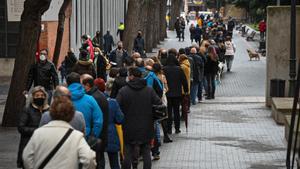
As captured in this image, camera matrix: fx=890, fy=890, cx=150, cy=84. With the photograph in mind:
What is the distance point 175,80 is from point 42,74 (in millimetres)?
2608

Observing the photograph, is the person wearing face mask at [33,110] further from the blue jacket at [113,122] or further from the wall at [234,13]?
the wall at [234,13]

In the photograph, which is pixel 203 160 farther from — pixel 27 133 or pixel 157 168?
pixel 27 133

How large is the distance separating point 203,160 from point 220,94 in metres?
13.8

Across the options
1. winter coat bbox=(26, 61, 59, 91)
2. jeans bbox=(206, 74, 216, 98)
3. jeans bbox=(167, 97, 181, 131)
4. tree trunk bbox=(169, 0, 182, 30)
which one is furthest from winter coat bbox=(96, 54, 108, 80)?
tree trunk bbox=(169, 0, 182, 30)

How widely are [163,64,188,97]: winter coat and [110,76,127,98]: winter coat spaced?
3.45 m

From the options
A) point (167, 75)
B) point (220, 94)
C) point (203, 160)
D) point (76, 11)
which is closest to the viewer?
point (203, 160)

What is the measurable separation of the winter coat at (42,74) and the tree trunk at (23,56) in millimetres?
1205

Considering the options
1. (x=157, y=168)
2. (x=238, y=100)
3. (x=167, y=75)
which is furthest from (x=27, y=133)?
(x=238, y=100)

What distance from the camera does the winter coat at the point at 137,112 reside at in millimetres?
12117

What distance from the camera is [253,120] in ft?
68.9

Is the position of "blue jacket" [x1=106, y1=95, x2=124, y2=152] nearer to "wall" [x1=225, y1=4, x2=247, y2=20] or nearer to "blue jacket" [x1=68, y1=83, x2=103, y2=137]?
"blue jacket" [x1=68, y1=83, x2=103, y2=137]

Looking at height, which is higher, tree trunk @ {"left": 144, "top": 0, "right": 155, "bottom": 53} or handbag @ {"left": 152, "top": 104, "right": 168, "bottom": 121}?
tree trunk @ {"left": 144, "top": 0, "right": 155, "bottom": 53}

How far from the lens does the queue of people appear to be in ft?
26.1

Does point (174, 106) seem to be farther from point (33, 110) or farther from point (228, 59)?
point (228, 59)
